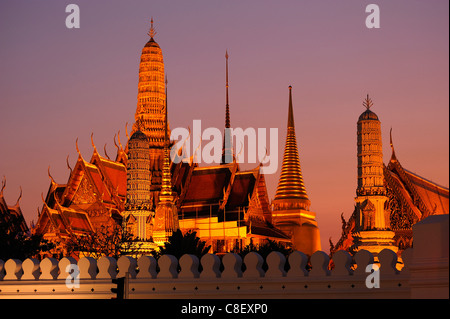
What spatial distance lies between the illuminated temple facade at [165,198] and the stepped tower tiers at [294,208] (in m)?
0.07

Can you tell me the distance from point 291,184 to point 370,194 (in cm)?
2013

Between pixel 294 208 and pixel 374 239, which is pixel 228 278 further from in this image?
pixel 294 208

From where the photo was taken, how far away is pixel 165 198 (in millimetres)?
40844

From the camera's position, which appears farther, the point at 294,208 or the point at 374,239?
the point at 294,208

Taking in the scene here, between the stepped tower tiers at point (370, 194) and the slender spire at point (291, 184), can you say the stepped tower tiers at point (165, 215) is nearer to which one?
the slender spire at point (291, 184)

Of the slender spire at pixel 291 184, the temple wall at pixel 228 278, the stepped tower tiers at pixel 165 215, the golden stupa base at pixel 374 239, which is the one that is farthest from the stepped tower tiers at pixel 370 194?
the slender spire at pixel 291 184

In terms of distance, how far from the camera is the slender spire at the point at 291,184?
159 feet

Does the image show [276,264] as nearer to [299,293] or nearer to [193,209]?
[299,293]

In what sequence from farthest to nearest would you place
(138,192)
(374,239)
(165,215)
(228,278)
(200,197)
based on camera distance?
1. (200,197)
2. (165,215)
3. (138,192)
4. (374,239)
5. (228,278)

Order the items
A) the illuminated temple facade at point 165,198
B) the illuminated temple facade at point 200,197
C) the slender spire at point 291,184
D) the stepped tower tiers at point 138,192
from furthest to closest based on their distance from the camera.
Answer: the slender spire at point 291,184, the illuminated temple facade at point 165,198, the illuminated temple facade at point 200,197, the stepped tower tiers at point 138,192

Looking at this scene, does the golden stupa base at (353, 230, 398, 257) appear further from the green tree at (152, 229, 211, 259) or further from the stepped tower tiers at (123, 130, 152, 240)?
the stepped tower tiers at (123, 130, 152, 240)

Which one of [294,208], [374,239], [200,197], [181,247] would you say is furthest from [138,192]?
[294,208]

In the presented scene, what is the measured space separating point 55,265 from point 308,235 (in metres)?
35.4

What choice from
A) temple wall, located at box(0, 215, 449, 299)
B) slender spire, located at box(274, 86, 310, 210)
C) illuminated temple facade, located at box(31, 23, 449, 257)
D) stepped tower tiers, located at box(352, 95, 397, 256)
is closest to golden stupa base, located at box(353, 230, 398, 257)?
stepped tower tiers, located at box(352, 95, 397, 256)
